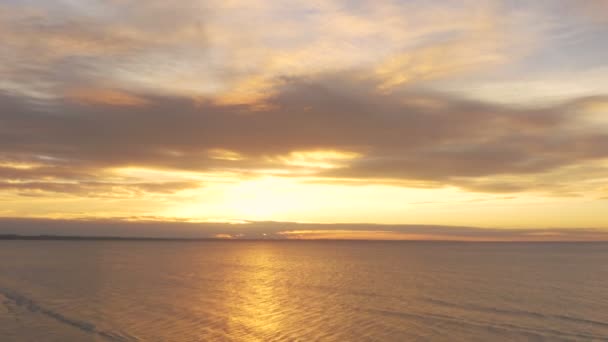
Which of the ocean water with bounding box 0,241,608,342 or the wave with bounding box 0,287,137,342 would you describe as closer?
the wave with bounding box 0,287,137,342

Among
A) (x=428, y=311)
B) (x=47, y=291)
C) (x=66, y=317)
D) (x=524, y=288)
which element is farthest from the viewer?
(x=524, y=288)

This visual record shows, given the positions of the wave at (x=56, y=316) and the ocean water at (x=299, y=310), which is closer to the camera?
the wave at (x=56, y=316)

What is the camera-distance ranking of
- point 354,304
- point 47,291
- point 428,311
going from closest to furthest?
point 428,311 < point 354,304 < point 47,291

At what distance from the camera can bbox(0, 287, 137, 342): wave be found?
33406 millimetres

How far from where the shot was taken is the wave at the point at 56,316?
3341 cm

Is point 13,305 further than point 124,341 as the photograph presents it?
Yes

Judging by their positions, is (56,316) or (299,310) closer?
(56,316)

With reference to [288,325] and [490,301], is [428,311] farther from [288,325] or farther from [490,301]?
[288,325]

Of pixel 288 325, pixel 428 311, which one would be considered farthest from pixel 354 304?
pixel 288 325

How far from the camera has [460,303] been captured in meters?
48.6

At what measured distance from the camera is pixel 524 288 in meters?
63.1

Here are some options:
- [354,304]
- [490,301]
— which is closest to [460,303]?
[490,301]

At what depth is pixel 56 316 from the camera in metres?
40.3

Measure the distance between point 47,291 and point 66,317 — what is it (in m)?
18.7
